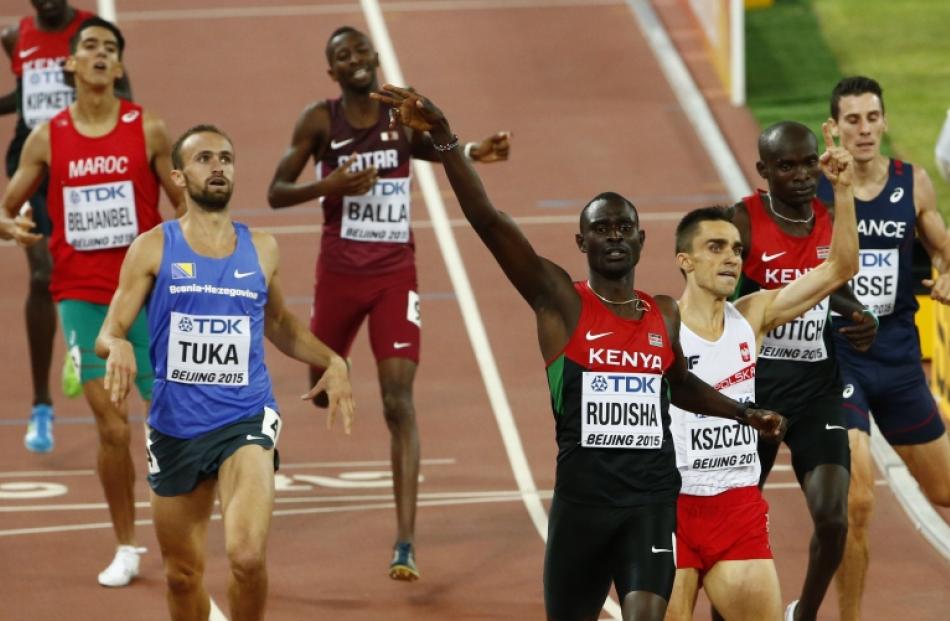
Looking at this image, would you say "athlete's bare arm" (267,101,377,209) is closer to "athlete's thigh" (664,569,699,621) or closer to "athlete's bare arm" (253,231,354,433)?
"athlete's bare arm" (253,231,354,433)

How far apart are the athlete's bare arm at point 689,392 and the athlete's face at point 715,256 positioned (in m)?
0.32

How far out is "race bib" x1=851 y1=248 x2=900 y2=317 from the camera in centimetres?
1000

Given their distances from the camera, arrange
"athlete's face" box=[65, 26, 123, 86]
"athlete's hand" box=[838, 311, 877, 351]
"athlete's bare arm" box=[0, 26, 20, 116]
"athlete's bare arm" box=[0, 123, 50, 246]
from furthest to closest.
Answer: "athlete's bare arm" box=[0, 26, 20, 116], "athlete's face" box=[65, 26, 123, 86], "athlete's bare arm" box=[0, 123, 50, 246], "athlete's hand" box=[838, 311, 877, 351]

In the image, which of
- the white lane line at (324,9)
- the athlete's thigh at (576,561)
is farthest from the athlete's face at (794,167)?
the white lane line at (324,9)

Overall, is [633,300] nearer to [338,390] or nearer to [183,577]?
[338,390]

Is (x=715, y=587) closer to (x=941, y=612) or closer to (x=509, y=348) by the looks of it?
(x=941, y=612)

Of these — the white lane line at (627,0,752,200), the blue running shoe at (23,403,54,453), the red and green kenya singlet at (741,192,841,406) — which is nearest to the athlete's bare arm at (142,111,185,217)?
the blue running shoe at (23,403,54,453)

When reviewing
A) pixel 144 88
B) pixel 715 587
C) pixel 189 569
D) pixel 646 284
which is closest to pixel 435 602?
pixel 189 569

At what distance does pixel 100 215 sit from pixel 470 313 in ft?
17.4

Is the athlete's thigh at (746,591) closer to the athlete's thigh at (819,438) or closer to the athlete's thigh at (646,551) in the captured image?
the athlete's thigh at (646,551)

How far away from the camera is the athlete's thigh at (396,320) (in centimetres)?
1113

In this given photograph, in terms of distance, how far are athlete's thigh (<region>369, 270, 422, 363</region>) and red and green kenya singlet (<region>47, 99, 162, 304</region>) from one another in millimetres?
1380

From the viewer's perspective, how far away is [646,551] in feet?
26.1

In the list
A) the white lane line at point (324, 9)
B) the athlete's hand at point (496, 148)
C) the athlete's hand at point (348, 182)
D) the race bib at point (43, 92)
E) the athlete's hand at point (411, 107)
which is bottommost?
the athlete's hand at point (411, 107)
